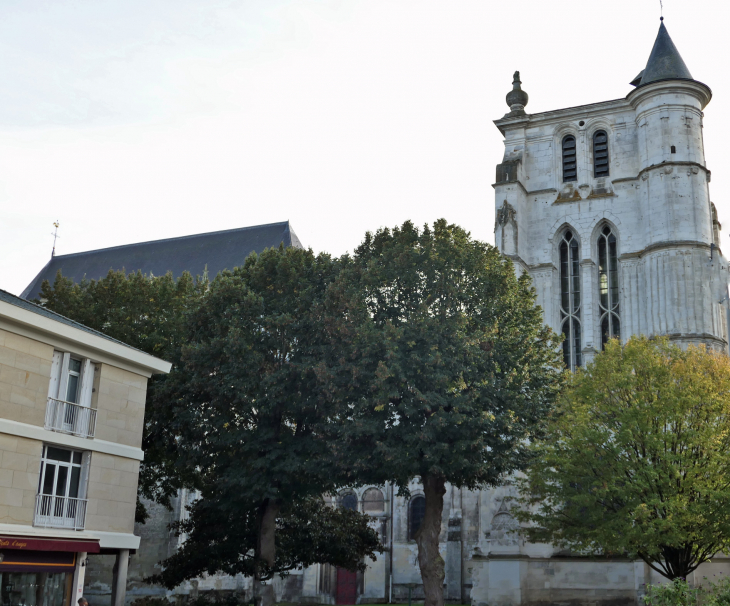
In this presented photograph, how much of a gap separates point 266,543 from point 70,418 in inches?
292

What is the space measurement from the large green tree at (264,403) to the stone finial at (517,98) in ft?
81.2

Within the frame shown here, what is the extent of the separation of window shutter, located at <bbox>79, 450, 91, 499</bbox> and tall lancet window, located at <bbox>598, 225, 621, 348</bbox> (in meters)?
27.6

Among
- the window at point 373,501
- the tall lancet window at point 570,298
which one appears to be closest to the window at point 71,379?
the tall lancet window at point 570,298

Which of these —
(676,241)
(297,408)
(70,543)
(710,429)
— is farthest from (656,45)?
(70,543)

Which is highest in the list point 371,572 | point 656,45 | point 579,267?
point 656,45

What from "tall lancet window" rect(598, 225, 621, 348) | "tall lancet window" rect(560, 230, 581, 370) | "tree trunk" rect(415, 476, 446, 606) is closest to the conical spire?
"tall lancet window" rect(598, 225, 621, 348)

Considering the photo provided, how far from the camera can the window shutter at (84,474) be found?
1771 cm

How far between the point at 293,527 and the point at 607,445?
31.6ft

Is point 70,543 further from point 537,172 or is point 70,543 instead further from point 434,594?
point 537,172

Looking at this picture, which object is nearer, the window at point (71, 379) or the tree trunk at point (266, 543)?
the window at point (71, 379)

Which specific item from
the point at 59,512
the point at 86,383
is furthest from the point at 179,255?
the point at 59,512

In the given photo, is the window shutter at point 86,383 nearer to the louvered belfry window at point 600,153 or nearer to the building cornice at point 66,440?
the building cornice at point 66,440

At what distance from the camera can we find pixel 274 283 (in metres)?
24.2

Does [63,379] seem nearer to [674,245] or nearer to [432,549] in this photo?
[432,549]
